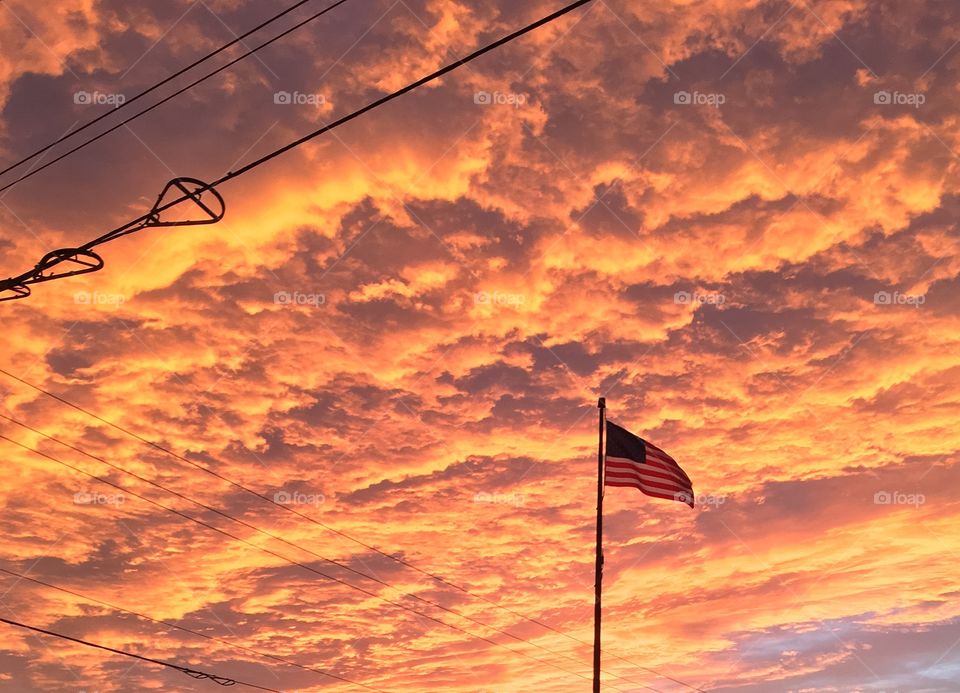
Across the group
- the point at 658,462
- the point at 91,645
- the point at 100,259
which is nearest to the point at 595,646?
the point at 658,462

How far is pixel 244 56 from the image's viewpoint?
13.5 m

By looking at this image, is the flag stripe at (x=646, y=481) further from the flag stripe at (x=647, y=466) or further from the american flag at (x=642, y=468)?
the flag stripe at (x=647, y=466)

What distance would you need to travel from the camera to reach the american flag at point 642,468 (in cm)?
2684

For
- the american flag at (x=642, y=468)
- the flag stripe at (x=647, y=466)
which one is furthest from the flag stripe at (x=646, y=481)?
the flag stripe at (x=647, y=466)

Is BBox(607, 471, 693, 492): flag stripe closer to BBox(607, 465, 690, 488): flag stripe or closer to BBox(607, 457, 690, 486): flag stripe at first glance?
BBox(607, 465, 690, 488): flag stripe

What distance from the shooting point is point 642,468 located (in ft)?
89.4

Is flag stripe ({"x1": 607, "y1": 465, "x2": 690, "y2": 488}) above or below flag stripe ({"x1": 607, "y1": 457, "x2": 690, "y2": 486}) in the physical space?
below

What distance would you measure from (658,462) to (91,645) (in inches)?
708

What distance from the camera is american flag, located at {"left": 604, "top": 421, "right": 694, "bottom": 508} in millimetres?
26844

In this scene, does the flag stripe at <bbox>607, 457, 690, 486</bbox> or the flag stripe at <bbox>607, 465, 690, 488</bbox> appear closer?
the flag stripe at <bbox>607, 465, 690, 488</bbox>

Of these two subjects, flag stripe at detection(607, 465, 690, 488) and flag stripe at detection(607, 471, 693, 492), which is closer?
flag stripe at detection(607, 471, 693, 492)

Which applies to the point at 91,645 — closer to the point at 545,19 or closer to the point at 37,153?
the point at 37,153

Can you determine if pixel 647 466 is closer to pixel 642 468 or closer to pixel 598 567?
pixel 642 468

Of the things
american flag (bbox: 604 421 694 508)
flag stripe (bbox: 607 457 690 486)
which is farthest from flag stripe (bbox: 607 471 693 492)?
flag stripe (bbox: 607 457 690 486)
